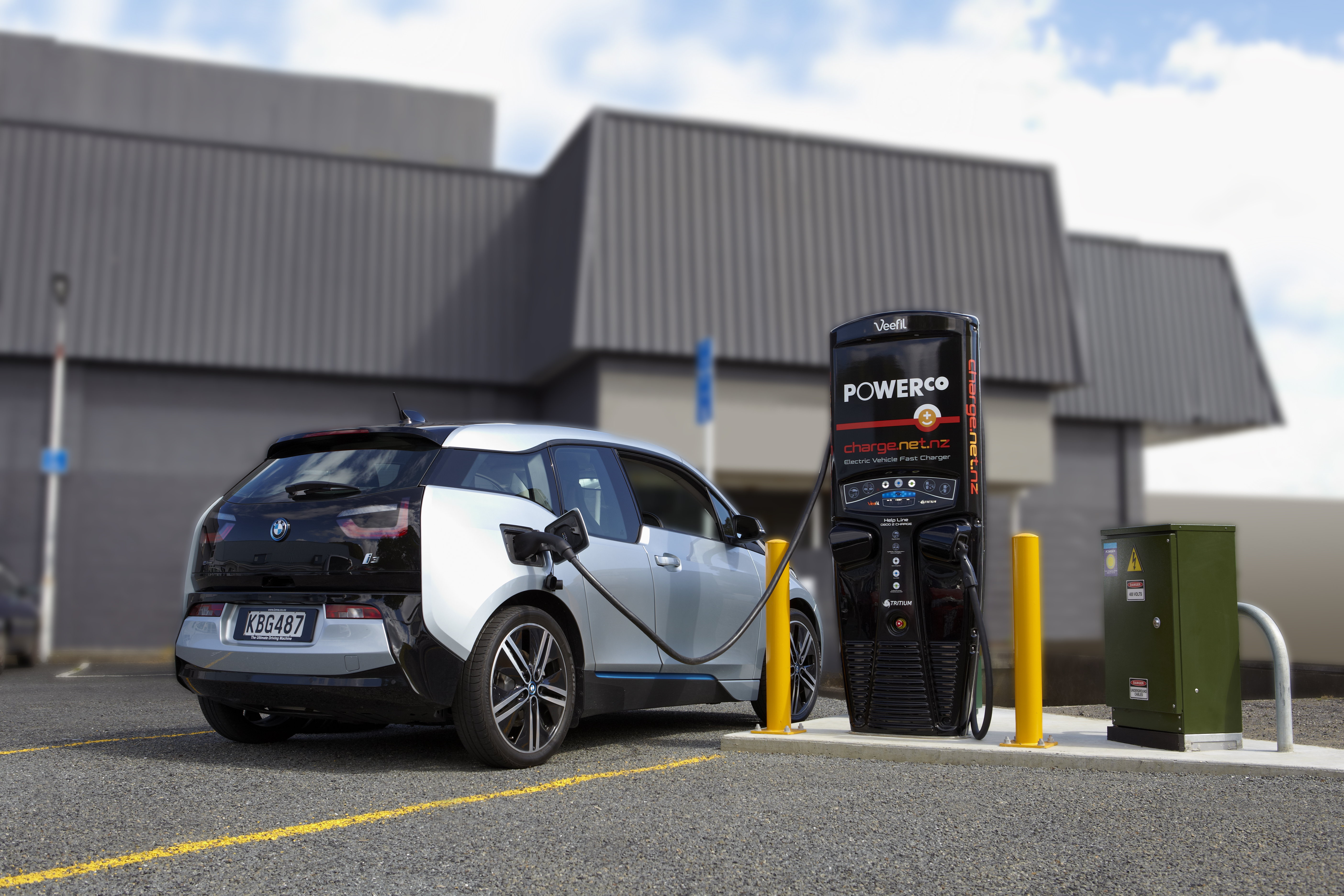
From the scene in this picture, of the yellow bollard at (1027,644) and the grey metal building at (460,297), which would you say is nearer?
the yellow bollard at (1027,644)

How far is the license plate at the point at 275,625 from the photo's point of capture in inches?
217

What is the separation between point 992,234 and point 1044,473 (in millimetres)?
4407

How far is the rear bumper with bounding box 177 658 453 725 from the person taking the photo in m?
5.31

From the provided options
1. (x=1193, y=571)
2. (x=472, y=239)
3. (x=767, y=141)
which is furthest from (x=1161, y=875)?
(x=472, y=239)

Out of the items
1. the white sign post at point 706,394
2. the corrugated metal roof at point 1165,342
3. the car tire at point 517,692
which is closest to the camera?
the car tire at point 517,692

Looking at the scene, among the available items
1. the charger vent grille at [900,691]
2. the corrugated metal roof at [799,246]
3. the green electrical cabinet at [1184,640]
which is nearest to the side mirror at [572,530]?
the charger vent grille at [900,691]

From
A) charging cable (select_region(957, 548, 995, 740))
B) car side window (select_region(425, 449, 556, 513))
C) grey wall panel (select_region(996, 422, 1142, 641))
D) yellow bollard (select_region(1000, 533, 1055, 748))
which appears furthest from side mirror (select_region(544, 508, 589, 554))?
grey wall panel (select_region(996, 422, 1142, 641))

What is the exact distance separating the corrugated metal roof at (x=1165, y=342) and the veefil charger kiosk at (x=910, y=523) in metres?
20.9

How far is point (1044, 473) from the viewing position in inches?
873

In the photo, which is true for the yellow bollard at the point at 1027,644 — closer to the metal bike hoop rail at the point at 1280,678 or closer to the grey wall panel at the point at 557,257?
the metal bike hoop rail at the point at 1280,678

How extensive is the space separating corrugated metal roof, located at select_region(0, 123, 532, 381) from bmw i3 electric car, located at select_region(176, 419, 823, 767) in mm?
16012

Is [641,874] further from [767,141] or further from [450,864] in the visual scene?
[767,141]

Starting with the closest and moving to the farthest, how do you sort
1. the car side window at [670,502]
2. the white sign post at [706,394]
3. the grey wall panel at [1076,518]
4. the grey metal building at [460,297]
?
the white sign post at [706,394] < the grey metal building at [460,297] < the car side window at [670,502] < the grey wall panel at [1076,518]

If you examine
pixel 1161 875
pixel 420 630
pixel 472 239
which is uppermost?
pixel 472 239
